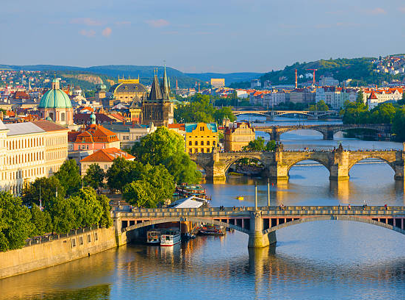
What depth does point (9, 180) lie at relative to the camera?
61375mm

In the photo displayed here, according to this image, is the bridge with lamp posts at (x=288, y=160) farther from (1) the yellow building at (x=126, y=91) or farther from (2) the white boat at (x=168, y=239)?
(1) the yellow building at (x=126, y=91)

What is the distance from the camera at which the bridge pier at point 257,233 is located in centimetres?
5097

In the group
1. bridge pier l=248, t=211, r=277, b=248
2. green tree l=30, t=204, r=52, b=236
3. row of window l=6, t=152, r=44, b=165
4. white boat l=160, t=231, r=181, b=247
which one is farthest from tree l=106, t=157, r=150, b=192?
green tree l=30, t=204, r=52, b=236

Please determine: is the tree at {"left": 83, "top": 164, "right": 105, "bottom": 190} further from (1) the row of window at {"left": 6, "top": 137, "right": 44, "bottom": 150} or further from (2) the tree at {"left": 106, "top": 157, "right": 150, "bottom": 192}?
(1) the row of window at {"left": 6, "top": 137, "right": 44, "bottom": 150}

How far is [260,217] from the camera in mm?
51031

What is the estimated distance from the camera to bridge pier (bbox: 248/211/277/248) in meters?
51.0

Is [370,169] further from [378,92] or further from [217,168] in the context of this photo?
[378,92]

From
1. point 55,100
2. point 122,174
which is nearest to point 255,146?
point 55,100

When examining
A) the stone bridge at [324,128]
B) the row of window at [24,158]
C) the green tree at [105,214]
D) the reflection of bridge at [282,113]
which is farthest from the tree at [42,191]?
the reflection of bridge at [282,113]

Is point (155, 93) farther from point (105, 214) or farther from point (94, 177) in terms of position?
point (105, 214)

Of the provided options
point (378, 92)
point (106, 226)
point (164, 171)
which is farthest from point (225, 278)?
point (378, 92)

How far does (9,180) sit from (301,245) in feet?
57.0

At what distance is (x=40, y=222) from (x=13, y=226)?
2.69 metres

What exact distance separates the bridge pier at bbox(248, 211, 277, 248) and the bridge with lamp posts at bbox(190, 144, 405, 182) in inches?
1180
